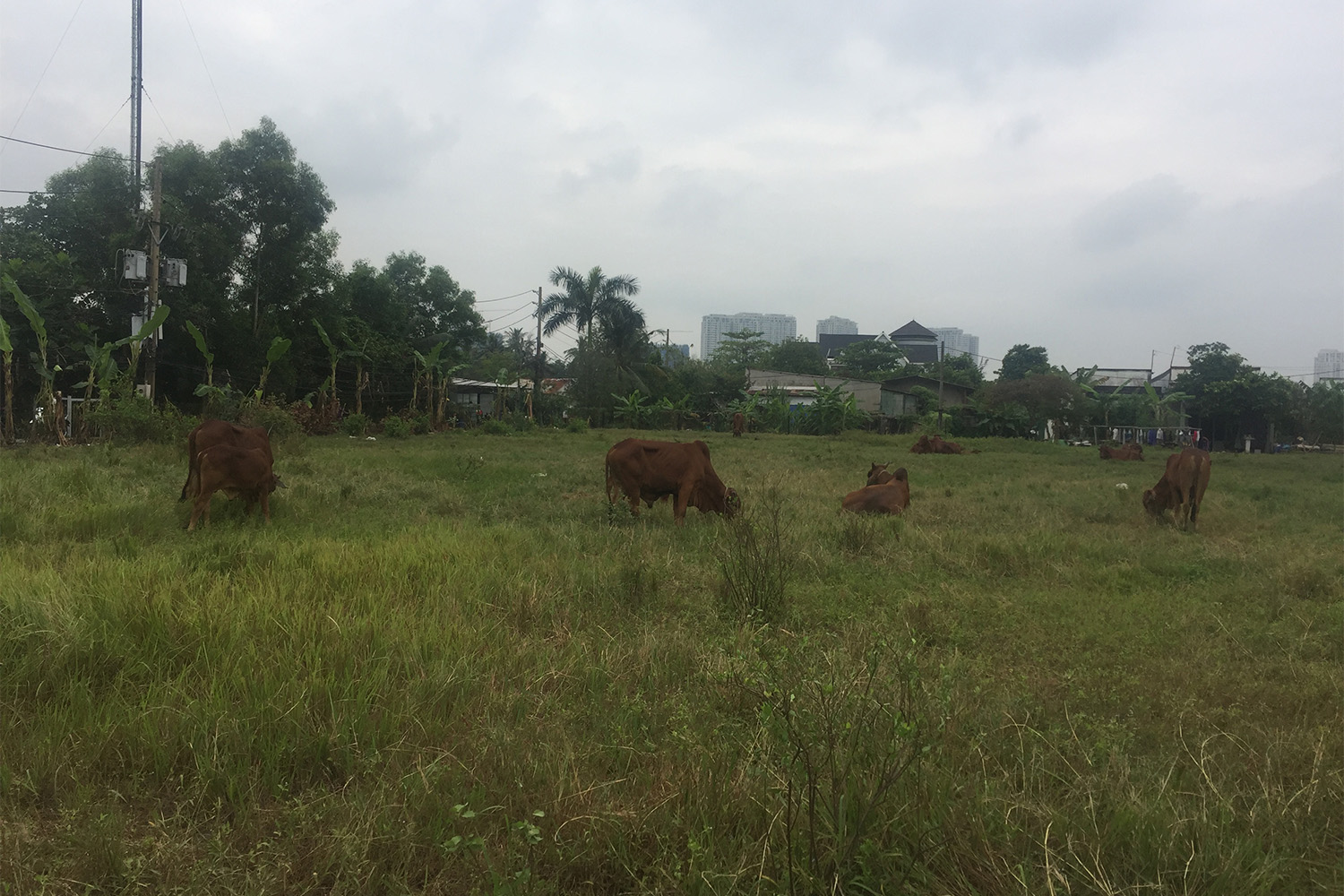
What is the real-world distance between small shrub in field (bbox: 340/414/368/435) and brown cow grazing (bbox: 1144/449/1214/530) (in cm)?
2210

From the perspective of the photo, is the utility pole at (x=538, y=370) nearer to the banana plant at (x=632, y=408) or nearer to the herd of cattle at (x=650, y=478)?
the banana plant at (x=632, y=408)

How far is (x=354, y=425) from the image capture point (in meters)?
24.9

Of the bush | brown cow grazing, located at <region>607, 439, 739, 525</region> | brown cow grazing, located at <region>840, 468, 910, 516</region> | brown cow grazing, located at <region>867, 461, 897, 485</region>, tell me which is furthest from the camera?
the bush

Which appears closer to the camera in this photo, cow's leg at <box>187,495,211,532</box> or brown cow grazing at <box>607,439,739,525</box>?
cow's leg at <box>187,495,211,532</box>

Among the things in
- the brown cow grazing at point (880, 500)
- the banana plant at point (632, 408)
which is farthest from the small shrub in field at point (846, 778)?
the banana plant at point (632, 408)

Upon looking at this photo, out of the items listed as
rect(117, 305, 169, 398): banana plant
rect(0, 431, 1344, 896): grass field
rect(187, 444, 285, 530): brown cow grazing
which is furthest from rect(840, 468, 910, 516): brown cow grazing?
rect(117, 305, 169, 398): banana plant

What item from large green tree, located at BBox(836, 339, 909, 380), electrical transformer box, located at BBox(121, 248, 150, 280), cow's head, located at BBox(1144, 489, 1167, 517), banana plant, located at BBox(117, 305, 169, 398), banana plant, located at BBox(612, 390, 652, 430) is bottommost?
cow's head, located at BBox(1144, 489, 1167, 517)

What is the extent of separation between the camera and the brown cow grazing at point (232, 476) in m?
7.02

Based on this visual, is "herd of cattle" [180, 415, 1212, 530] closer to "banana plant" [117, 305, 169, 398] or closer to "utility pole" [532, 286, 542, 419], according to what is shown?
"banana plant" [117, 305, 169, 398]

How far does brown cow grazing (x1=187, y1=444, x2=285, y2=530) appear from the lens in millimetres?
7023

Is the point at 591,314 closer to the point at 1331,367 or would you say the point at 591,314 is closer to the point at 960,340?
the point at 1331,367

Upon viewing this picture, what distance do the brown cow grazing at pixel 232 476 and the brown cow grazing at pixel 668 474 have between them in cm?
364

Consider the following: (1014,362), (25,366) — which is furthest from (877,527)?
(1014,362)

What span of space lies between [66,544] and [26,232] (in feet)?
73.1
